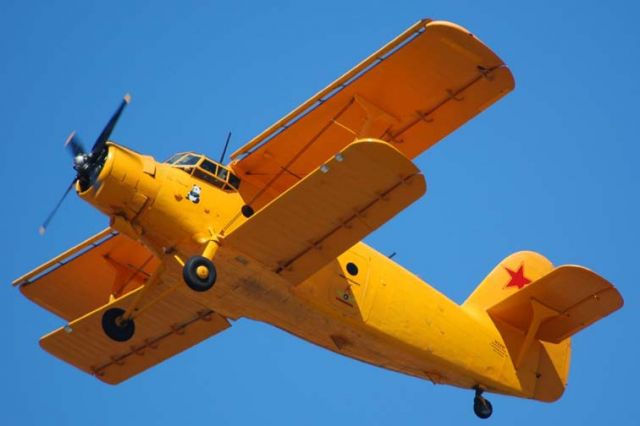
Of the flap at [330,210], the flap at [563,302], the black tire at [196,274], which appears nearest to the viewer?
the flap at [330,210]

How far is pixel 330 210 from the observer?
16234 millimetres

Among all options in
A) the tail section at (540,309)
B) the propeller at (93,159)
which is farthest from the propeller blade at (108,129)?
the tail section at (540,309)

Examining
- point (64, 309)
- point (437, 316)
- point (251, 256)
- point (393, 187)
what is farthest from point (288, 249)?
point (64, 309)

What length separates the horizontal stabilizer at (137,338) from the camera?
1888cm

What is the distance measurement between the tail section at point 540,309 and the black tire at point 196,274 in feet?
17.4

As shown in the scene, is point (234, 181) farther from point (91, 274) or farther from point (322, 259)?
point (91, 274)

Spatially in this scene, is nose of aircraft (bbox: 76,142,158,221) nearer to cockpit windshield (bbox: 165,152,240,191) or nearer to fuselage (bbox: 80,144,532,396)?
fuselage (bbox: 80,144,532,396)

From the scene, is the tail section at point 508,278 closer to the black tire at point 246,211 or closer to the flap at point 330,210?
the flap at point 330,210

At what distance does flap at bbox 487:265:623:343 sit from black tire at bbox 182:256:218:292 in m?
5.79

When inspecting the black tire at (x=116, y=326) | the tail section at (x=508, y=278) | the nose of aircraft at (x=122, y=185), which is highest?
the tail section at (x=508, y=278)

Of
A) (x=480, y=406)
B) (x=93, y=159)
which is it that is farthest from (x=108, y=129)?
(x=480, y=406)

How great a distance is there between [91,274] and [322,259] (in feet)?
15.9

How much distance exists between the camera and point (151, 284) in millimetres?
17562

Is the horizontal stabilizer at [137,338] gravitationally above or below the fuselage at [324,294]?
below
